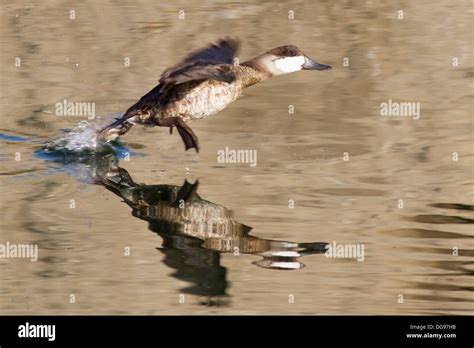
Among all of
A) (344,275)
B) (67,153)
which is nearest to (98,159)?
(67,153)

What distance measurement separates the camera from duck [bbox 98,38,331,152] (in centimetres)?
835

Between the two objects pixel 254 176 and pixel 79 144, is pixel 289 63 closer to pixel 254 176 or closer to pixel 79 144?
pixel 254 176

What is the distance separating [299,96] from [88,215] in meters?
3.64

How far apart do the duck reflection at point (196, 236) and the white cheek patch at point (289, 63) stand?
5.36 feet

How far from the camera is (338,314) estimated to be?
20.5ft

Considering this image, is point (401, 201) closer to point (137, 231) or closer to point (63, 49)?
point (137, 231)

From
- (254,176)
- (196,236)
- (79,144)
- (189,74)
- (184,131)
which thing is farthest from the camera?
(79,144)

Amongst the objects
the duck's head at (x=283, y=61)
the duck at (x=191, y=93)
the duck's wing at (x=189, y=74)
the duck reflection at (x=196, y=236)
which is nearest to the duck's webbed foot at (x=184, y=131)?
the duck at (x=191, y=93)

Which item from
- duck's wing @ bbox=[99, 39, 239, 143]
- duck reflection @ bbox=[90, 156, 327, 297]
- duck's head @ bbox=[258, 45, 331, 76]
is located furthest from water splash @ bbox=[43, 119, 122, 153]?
duck's head @ bbox=[258, 45, 331, 76]

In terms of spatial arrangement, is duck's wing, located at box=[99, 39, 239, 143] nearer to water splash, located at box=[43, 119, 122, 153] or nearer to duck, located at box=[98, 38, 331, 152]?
duck, located at box=[98, 38, 331, 152]

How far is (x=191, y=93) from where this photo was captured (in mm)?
8711

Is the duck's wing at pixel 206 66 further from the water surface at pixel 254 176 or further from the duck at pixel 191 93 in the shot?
the water surface at pixel 254 176

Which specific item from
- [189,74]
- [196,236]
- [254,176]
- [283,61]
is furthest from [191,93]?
[196,236]

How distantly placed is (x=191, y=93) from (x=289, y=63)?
50.7 inches
